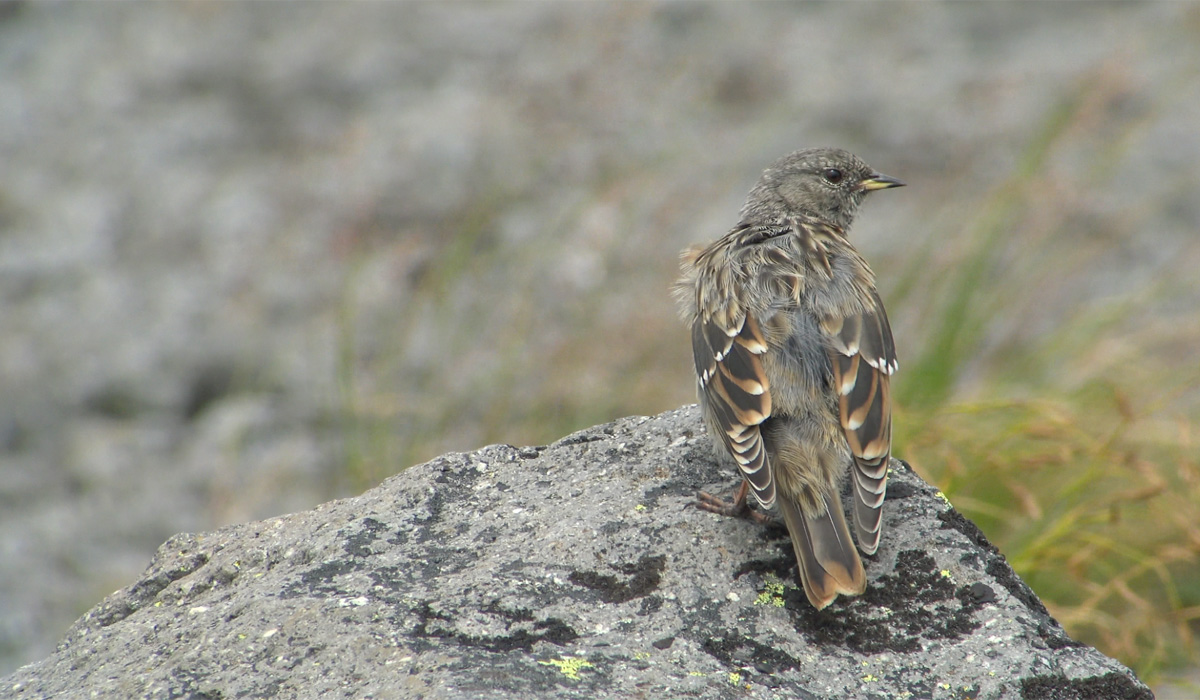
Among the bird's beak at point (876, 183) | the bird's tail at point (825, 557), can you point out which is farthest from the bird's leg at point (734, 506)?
the bird's beak at point (876, 183)

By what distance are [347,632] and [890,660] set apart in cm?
141

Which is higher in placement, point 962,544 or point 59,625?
point 59,625

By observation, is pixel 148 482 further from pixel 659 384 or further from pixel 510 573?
pixel 510 573

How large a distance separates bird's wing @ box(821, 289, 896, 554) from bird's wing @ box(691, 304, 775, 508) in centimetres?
25

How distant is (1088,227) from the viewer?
8656 millimetres

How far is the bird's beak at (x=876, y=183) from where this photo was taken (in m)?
5.67

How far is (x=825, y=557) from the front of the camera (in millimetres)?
3408

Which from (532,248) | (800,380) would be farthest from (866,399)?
(532,248)

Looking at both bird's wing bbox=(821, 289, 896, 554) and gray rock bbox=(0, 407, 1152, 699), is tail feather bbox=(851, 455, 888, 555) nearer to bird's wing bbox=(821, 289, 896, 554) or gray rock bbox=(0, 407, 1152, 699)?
bird's wing bbox=(821, 289, 896, 554)

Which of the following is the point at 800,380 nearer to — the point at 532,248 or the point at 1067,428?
the point at 1067,428

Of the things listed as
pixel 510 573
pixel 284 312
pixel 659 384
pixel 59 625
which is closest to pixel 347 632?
pixel 510 573

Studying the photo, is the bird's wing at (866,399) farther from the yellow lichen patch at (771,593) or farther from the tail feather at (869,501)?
the yellow lichen patch at (771,593)

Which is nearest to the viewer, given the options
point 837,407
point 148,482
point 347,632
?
point 347,632

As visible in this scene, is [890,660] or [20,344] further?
[20,344]
